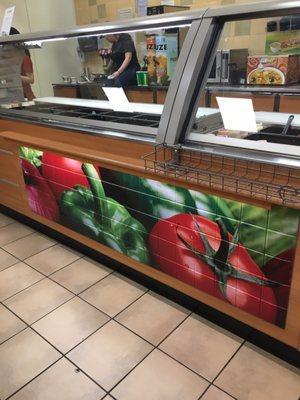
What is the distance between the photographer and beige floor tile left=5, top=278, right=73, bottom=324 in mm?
1883

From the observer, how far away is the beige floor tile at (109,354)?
1496 mm

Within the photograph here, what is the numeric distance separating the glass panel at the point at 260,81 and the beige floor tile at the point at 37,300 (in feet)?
4.12

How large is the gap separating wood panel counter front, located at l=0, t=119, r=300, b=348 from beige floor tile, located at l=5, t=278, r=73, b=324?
0.36 metres

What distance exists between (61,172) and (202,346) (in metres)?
1.31

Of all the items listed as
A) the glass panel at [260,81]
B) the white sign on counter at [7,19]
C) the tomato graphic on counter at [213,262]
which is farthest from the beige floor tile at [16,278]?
the white sign on counter at [7,19]

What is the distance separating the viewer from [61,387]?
144cm

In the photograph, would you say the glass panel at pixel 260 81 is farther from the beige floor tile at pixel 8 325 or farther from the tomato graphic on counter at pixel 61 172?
the beige floor tile at pixel 8 325

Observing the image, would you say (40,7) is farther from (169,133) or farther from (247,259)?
(247,259)

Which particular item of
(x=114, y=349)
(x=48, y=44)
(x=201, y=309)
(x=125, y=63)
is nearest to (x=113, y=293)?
(x=114, y=349)

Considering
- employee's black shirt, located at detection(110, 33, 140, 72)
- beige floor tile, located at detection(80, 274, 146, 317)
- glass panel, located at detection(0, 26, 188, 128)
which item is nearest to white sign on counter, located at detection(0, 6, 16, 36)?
glass panel, located at detection(0, 26, 188, 128)

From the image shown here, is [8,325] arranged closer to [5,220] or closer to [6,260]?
[6,260]

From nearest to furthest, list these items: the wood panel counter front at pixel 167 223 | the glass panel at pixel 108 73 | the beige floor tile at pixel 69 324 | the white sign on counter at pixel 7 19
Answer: the wood panel counter front at pixel 167 223
the beige floor tile at pixel 69 324
the glass panel at pixel 108 73
the white sign on counter at pixel 7 19

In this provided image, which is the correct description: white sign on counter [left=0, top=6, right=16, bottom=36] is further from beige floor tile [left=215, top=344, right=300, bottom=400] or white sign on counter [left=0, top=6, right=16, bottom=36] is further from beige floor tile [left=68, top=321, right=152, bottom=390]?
beige floor tile [left=215, top=344, right=300, bottom=400]

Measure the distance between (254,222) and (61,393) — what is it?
1.09 m
